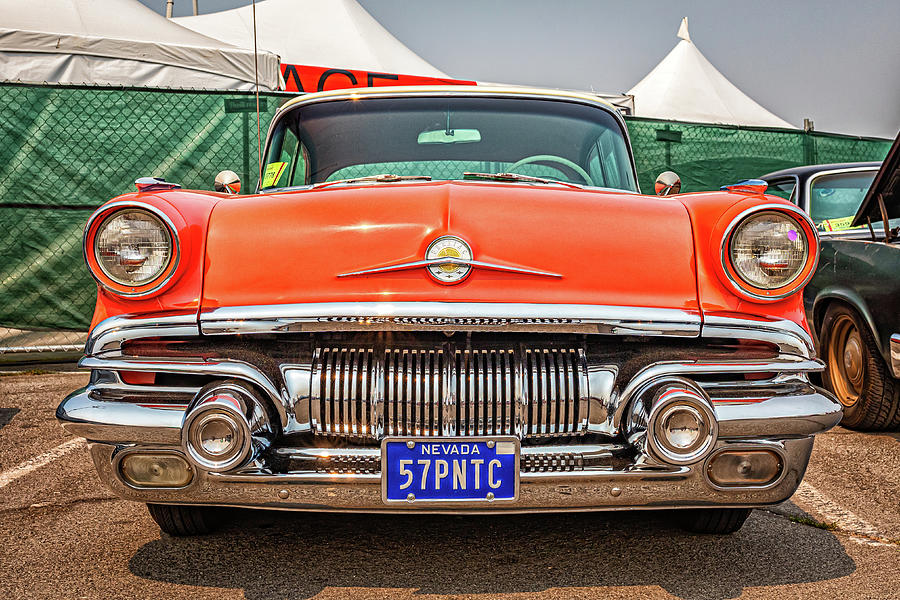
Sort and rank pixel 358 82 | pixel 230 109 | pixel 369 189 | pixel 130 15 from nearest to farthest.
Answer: pixel 369 189 → pixel 230 109 → pixel 130 15 → pixel 358 82

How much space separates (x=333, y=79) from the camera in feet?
36.0

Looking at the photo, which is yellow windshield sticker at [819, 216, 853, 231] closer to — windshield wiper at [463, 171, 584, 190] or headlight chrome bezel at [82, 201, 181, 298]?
windshield wiper at [463, 171, 584, 190]

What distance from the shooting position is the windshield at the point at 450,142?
3.11 meters

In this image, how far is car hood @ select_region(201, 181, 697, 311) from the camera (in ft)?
6.95

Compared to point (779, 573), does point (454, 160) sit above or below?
above

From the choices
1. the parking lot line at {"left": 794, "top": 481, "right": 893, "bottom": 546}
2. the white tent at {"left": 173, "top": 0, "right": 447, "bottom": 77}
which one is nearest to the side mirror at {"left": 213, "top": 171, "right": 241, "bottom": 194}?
the parking lot line at {"left": 794, "top": 481, "right": 893, "bottom": 546}

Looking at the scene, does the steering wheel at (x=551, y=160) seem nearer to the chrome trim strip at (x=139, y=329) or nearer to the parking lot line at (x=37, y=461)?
the chrome trim strip at (x=139, y=329)

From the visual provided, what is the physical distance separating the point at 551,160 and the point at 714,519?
4.68ft

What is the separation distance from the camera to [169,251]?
7.16 feet

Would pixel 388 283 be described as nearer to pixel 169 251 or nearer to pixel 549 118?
pixel 169 251

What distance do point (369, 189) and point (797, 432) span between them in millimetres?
1340

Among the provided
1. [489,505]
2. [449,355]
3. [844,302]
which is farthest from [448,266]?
[844,302]

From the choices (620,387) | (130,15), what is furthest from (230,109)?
(620,387)

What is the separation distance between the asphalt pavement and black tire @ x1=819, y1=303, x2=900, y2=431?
3.16 feet
